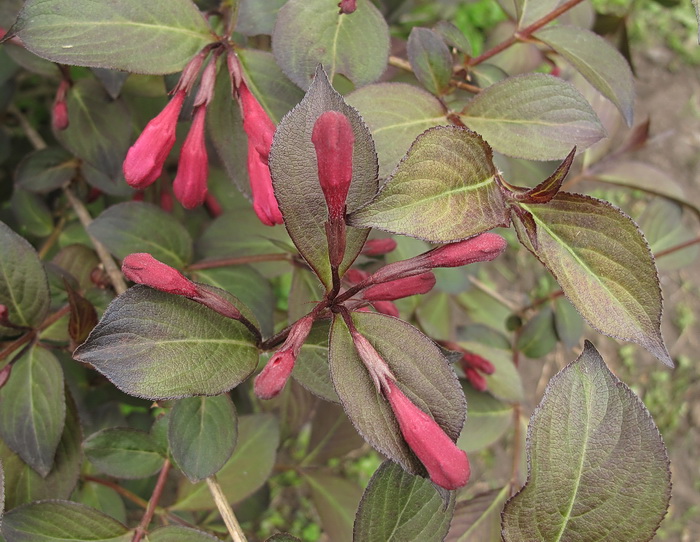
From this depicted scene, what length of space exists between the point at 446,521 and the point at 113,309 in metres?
0.41

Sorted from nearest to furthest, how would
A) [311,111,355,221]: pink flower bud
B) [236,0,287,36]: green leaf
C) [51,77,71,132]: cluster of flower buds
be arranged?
[311,111,355,221]: pink flower bud
[236,0,287,36]: green leaf
[51,77,71,132]: cluster of flower buds

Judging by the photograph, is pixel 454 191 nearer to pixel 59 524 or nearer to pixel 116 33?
pixel 116 33

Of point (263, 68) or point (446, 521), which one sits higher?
point (263, 68)

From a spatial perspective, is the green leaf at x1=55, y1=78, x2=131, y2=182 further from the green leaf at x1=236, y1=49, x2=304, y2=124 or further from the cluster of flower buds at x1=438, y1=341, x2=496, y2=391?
the cluster of flower buds at x1=438, y1=341, x2=496, y2=391

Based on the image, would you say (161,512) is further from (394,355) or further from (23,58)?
(23,58)

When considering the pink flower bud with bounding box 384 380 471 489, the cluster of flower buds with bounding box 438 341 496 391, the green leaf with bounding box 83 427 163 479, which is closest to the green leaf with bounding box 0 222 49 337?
the green leaf with bounding box 83 427 163 479

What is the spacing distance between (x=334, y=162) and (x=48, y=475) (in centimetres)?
64

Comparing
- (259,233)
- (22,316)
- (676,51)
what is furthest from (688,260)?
(676,51)

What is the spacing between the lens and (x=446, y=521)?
0.74 metres

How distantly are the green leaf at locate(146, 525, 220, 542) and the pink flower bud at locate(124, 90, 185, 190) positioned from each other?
1.32 ft

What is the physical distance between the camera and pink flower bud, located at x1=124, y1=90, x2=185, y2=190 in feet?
2.60

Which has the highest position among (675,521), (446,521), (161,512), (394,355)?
(394,355)

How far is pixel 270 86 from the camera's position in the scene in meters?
0.90

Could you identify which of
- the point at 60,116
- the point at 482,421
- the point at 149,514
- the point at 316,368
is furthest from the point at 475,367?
the point at 60,116
